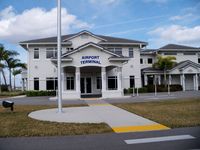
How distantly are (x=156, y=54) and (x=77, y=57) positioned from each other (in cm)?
1760

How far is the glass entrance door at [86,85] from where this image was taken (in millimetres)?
32656

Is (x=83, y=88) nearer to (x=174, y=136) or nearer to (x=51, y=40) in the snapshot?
(x=51, y=40)

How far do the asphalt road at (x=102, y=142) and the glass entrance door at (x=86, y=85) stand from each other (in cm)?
2460

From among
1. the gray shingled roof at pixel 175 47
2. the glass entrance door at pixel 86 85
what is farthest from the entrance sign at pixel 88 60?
the gray shingled roof at pixel 175 47

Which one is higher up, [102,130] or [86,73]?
[86,73]

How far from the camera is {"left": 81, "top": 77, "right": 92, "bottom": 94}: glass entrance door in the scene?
107 feet

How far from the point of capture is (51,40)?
3378cm

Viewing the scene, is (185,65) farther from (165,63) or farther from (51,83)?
(51,83)

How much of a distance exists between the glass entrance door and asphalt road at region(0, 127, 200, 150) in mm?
24604

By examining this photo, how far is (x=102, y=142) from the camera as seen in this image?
705 cm

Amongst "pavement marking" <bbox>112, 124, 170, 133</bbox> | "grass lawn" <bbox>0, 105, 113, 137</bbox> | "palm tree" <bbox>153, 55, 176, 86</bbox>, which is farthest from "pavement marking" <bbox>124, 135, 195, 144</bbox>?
"palm tree" <bbox>153, 55, 176, 86</bbox>

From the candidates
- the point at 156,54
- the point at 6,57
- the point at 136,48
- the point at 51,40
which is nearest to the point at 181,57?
the point at 156,54

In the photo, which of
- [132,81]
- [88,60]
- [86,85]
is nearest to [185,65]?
[132,81]

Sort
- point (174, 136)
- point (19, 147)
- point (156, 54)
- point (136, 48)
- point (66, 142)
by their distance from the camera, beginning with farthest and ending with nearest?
point (156, 54)
point (136, 48)
point (174, 136)
point (66, 142)
point (19, 147)
